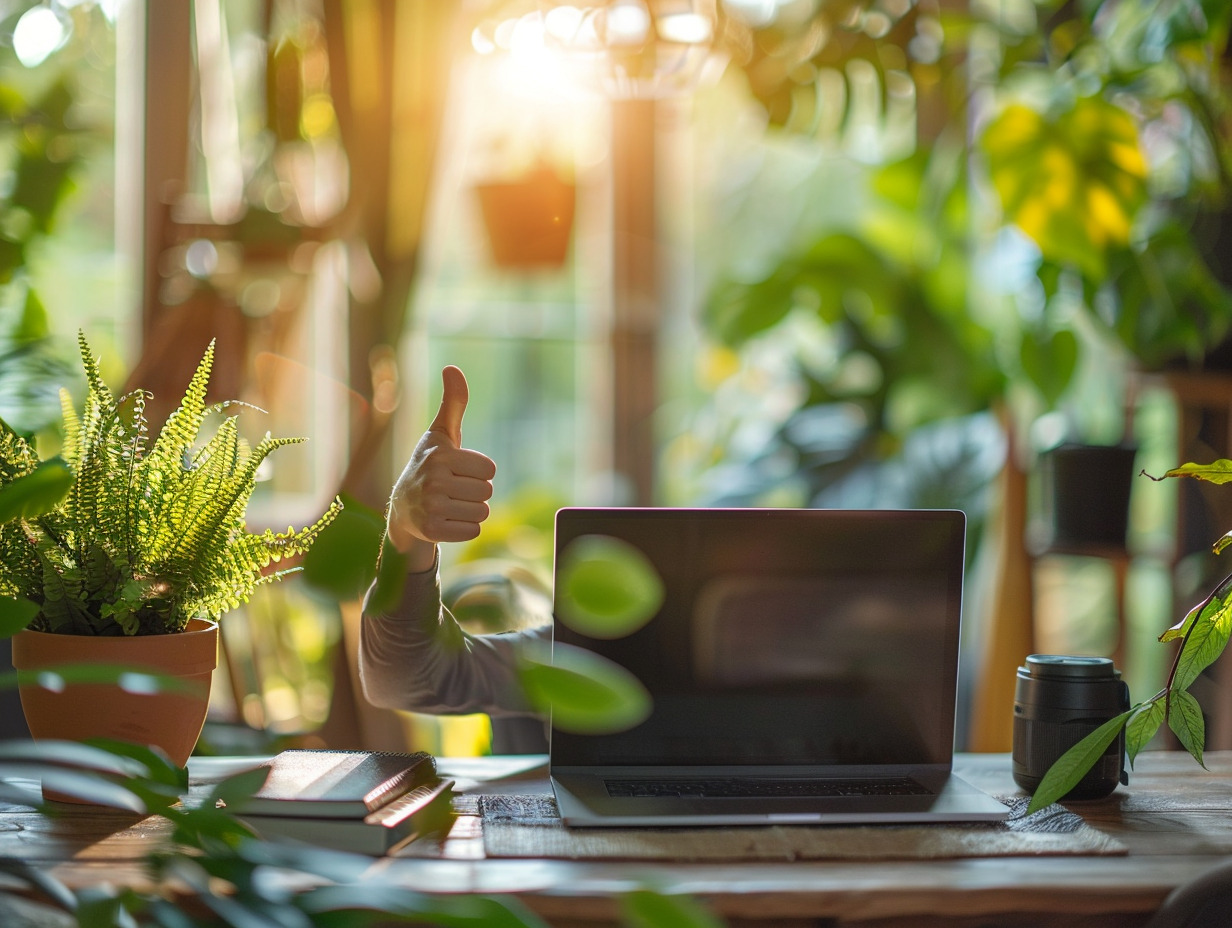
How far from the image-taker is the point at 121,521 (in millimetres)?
1021

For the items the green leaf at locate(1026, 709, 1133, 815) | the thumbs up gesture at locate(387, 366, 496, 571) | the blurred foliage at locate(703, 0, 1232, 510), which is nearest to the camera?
the green leaf at locate(1026, 709, 1133, 815)

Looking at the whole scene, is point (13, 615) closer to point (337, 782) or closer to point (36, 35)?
point (337, 782)

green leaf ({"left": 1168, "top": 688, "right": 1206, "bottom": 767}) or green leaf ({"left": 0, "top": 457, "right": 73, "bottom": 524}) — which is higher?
green leaf ({"left": 0, "top": 457, "right": 73, "bottom": 524})

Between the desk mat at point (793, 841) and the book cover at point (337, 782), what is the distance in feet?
0.28

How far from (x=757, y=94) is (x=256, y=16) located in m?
1.39

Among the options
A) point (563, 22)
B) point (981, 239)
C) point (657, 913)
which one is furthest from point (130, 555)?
point (981, 239)

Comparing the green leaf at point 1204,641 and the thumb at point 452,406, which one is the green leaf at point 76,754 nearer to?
the thumb at point 452,406

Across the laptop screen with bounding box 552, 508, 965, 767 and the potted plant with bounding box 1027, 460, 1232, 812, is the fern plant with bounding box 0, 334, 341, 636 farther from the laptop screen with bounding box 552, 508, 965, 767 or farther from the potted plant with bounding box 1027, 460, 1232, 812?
the potted plant with bounding box 1027, 460, 1232, 812

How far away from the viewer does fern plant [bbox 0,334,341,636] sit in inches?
39.9

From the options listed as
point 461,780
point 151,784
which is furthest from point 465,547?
point 151,784

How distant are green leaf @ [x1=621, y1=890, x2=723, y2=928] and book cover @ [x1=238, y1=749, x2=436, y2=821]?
23.2 inches

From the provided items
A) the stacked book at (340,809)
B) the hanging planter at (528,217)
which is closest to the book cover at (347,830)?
the stacked book at (340,809)

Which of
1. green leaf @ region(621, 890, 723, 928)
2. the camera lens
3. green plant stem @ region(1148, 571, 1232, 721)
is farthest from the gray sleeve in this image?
green leaf @ region(621, 890, 723, 928)

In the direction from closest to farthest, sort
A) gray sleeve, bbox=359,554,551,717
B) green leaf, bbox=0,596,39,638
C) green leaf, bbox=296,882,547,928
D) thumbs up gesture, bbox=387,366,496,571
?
green leaf, bbox=296,882,547,928 < green leaf, bbox=0,596,39,638 < thumbs up gesture, bbox=387,366,496,571 < gray sleeve, bbox=359,554,551,717
